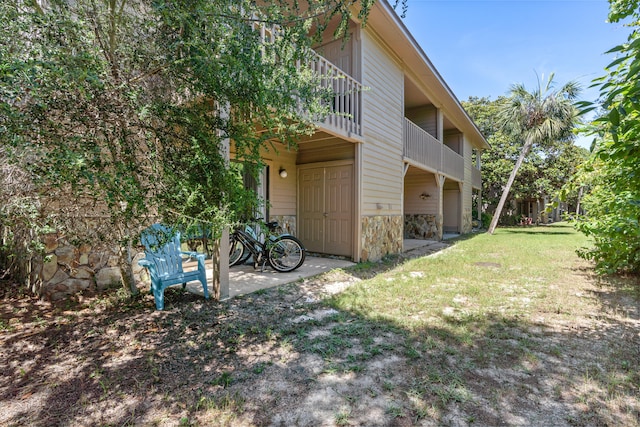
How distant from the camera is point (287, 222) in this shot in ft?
23.1

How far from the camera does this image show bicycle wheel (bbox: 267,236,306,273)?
5.22 meters

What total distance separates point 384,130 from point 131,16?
220 inches

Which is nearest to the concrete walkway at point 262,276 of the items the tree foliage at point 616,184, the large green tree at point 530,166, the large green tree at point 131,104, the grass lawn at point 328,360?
the grass lawn at point 328,360

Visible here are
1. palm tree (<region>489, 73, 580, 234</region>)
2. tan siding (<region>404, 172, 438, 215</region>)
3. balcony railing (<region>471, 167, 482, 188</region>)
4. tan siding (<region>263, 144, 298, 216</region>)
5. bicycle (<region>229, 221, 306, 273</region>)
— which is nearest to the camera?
bicycle (<region>229, 221, 306, 273</region>)

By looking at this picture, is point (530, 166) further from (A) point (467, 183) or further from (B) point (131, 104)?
(B) point (131, 104)

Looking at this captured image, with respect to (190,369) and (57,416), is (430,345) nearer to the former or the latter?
(190,369)

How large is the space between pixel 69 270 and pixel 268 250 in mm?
2586

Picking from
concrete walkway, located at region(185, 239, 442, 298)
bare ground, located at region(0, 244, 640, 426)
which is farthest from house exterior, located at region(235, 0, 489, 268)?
bare ground, located at region(0, 244, 640, 426)

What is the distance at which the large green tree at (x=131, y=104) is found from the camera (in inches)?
75.0

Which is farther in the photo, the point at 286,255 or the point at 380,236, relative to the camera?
the point at 380,236

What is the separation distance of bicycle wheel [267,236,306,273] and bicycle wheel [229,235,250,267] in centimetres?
62

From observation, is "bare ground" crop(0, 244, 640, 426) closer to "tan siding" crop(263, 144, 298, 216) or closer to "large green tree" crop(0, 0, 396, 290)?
"large green tree" crop(0, 0, 396, 290)

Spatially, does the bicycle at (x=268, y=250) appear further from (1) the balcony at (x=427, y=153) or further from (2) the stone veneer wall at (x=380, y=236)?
(1) the balcony at (x=427, y=153)

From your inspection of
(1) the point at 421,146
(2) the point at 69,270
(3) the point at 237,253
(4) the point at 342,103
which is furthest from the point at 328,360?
(1) the point at 421,146
